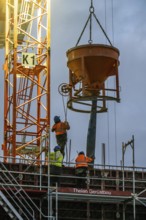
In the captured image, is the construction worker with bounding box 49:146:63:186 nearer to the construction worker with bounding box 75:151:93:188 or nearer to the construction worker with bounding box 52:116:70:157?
the construction worker with bounding box 75:151:93:188

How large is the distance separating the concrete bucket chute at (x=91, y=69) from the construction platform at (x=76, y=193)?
426 cm

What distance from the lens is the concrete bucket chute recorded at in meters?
41.6

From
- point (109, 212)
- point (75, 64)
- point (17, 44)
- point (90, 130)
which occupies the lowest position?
point (109, 212)

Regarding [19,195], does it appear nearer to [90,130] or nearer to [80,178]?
[80,178]

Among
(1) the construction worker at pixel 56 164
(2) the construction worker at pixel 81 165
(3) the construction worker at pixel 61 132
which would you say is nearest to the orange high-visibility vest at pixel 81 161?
(2) the construction worker at pixel 81 165

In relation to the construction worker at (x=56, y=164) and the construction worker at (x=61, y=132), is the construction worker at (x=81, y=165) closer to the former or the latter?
the construction worker at (x=56, y=164)

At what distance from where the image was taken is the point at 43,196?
36812mm

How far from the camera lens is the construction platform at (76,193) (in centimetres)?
3619

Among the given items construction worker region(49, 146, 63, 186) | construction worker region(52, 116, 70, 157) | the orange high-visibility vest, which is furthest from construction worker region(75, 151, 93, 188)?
construction worker region(52, 116, 70, 157)

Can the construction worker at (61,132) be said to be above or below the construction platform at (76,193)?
above

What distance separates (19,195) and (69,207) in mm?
2973

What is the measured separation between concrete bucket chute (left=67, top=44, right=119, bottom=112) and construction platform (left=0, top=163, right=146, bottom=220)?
4261 mm

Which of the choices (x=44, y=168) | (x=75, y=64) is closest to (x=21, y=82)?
(x=75, y=64)

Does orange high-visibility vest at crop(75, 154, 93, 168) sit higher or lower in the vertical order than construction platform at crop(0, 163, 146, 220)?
higher
